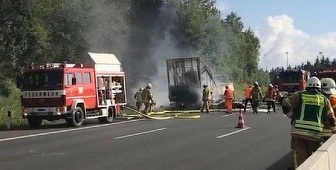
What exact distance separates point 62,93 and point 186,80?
14.0 m

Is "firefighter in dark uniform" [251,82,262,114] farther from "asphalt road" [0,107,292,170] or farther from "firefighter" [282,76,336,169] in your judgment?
"firefighter" [282,76,336,169]

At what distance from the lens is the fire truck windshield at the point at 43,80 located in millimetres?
20422

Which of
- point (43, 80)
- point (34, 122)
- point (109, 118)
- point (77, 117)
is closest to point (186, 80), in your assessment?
point (109, 118)

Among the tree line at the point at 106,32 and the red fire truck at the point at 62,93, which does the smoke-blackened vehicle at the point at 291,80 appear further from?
the red fire truck at the point at 62,93

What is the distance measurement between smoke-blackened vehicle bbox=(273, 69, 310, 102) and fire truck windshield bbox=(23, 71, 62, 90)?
20.0m

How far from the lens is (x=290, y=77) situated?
122 ft

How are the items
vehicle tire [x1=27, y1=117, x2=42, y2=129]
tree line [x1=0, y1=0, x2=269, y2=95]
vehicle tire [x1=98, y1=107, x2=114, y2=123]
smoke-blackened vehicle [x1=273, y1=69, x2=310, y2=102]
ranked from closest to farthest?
1. vehicle tire [x1=27, y1=117, x2=42, y2=129]
2. vehicle tire [x1=98, y1=107, x2=114, y2=123]
3. smoke-blackened vehicle [x1=273, y1=69, x2=310, y2=102]
4. tree line [x1=0, y1=0, x2=269, y2=95]

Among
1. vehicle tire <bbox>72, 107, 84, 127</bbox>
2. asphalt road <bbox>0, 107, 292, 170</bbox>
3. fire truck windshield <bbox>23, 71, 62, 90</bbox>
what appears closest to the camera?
asphalt road <bbox>0, 107, 292, 170</bbox>

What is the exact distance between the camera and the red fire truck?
20455 mm

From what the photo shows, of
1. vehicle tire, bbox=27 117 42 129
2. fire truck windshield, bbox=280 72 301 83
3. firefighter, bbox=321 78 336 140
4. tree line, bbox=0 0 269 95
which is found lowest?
vehicle tire, bbox=27 117 42 129

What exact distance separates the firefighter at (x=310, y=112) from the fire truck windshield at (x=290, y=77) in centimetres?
2972

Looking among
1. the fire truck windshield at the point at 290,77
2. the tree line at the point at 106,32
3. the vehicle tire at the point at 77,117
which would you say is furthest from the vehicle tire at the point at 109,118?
the fire truck windshield at the point at 290,77

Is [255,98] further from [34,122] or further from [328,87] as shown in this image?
[328,87]

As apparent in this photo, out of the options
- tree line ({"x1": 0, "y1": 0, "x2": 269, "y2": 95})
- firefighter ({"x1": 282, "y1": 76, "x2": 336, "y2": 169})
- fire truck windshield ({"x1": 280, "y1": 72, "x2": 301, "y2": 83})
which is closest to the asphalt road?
firefighter ({"x1": 282, "y1": 76, "x2": 336, "y2": 169})
